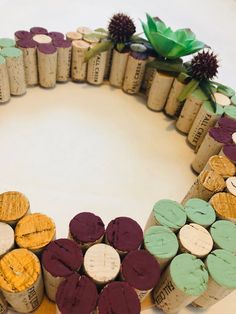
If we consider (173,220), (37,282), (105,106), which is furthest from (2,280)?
(105,106)

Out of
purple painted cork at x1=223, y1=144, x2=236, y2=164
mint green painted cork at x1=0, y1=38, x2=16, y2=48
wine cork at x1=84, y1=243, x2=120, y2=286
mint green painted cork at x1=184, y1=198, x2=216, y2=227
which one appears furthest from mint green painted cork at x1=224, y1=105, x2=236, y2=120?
mint green painted cork at x1=0, y1=38, x2=16, y2=48

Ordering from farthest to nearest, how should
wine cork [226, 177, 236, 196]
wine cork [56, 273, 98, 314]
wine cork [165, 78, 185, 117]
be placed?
1. wine cork [165, 78, 185, 117]
2. wine cork [226, 177, 236, 196]
3. wine cork [56, 273, 98, 314]

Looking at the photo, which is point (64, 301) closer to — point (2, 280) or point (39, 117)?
point (2, 280)

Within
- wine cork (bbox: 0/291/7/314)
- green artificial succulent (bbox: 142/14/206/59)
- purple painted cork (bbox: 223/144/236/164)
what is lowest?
wine cork (bbox: 0/291/7/314)

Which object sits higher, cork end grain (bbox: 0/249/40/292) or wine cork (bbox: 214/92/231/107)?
wine cork (bbox: 214/92/231/107)

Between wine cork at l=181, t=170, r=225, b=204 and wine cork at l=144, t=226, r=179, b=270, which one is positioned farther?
wine cork at l=181, t=170, r=225, b=204

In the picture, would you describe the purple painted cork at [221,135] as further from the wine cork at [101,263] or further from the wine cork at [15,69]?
the wine cork at [15,69]

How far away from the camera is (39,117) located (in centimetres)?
A: 124

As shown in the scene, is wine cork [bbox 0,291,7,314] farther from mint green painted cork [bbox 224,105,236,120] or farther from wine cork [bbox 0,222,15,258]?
mint green painted cork [bbox 224,105,236,120]

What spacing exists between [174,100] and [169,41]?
0.22 meters

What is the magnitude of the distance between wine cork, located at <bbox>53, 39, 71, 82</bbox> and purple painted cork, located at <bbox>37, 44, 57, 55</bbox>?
0.03 meters

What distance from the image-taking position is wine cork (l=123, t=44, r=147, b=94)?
1319 millimetres

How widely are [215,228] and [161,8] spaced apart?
1807 millimetres

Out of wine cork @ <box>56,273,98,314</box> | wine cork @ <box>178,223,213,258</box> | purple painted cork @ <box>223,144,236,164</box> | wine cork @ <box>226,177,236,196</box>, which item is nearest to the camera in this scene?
wine cork @ <box>56,273,98,314</box>
